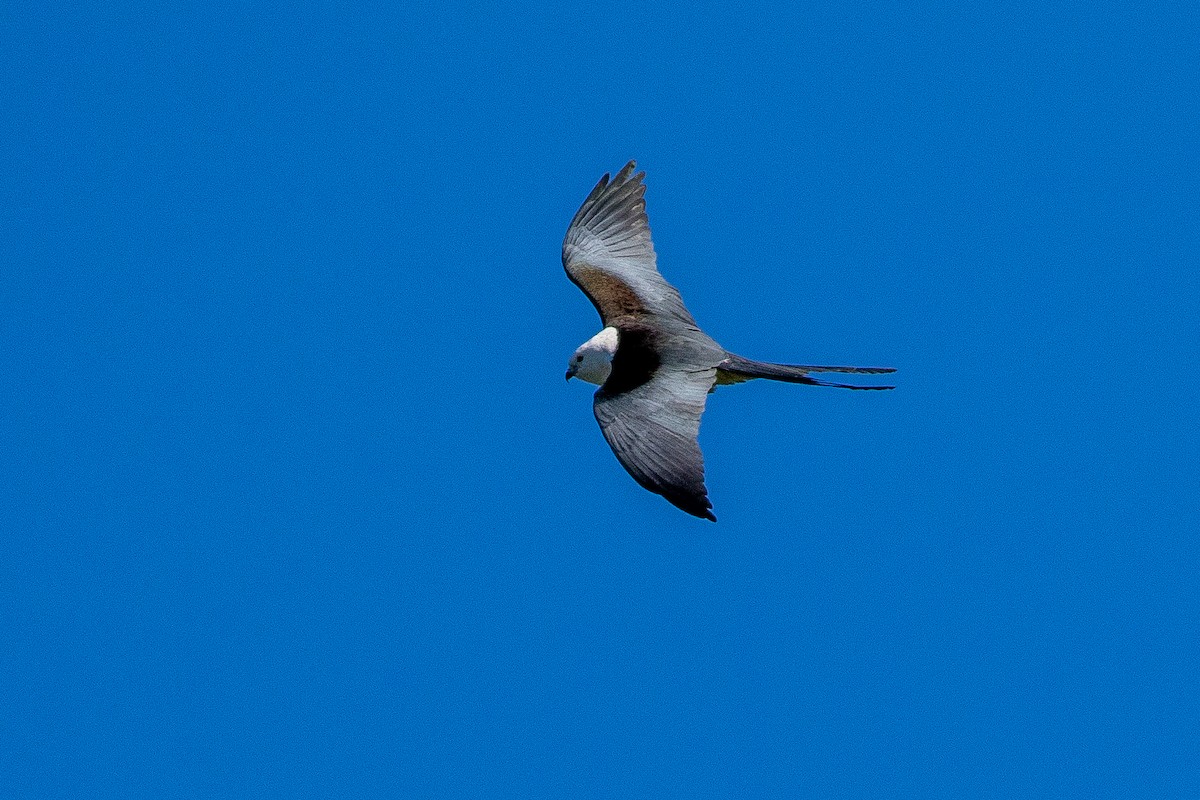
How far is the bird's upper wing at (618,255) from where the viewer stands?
1523cm

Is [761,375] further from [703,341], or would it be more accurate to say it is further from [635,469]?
[635,469]

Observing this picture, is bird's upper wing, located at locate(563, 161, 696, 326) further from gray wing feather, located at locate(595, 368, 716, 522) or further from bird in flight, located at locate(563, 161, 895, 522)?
gray wing feather, located at locate(595, 368, 716, 522)

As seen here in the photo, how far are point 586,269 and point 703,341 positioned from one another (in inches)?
68.5

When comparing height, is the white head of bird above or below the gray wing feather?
above

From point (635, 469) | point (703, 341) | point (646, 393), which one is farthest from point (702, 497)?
point (703, 341)

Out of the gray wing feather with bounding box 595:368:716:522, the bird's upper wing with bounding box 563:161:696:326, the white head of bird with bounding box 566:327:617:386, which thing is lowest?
the gray wing feather with bounding box 595:368:716:522

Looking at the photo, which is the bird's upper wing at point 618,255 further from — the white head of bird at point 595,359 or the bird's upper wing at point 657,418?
the bird's upper wing at point 657,418

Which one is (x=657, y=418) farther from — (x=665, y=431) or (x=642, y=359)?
(x=642, y=359)

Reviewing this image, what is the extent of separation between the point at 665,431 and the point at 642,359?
129cm

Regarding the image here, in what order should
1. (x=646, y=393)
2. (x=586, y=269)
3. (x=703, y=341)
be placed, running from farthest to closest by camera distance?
(x=586, y=269) → (x=703, y=341) → (x=646, y=393)

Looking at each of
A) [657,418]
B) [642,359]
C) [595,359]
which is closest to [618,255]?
[595,359]

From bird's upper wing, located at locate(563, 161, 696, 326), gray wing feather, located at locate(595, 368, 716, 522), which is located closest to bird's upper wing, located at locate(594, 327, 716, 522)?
gray wing feather, located at locate(595, 368, 716, 522)

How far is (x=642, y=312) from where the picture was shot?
15.1 metres

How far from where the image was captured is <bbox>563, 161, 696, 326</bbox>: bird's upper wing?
600 inches
